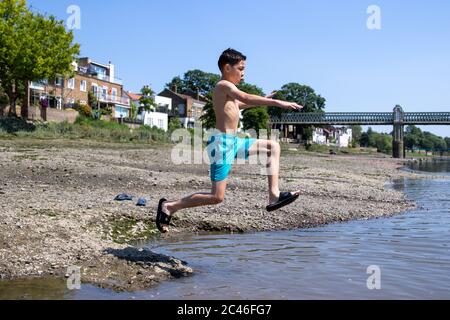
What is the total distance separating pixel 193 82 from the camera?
13938cm

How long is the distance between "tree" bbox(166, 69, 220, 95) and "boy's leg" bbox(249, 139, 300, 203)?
432 feet

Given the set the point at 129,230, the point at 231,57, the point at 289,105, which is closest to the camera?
the point at 289,105

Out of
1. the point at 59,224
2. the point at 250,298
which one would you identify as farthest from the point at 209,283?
the point at 59,224

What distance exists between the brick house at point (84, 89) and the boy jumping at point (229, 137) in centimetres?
5560

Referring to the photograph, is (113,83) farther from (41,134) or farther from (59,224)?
(59,224)

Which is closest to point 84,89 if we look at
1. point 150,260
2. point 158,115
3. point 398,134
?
point 158,115

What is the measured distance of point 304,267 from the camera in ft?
23.2

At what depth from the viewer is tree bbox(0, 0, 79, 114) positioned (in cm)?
4231

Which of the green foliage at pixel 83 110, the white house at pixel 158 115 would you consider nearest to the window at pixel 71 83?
the green foliage at pixel 83 110

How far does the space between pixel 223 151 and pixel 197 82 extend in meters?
134

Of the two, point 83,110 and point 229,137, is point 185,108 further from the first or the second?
point 229,137

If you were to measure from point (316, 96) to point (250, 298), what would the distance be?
146 m

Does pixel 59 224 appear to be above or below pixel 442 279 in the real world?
above

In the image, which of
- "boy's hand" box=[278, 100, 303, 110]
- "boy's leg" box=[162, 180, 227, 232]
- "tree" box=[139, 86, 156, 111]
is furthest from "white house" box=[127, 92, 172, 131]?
"boy's hand" box=[278, 100, 303, 110]
